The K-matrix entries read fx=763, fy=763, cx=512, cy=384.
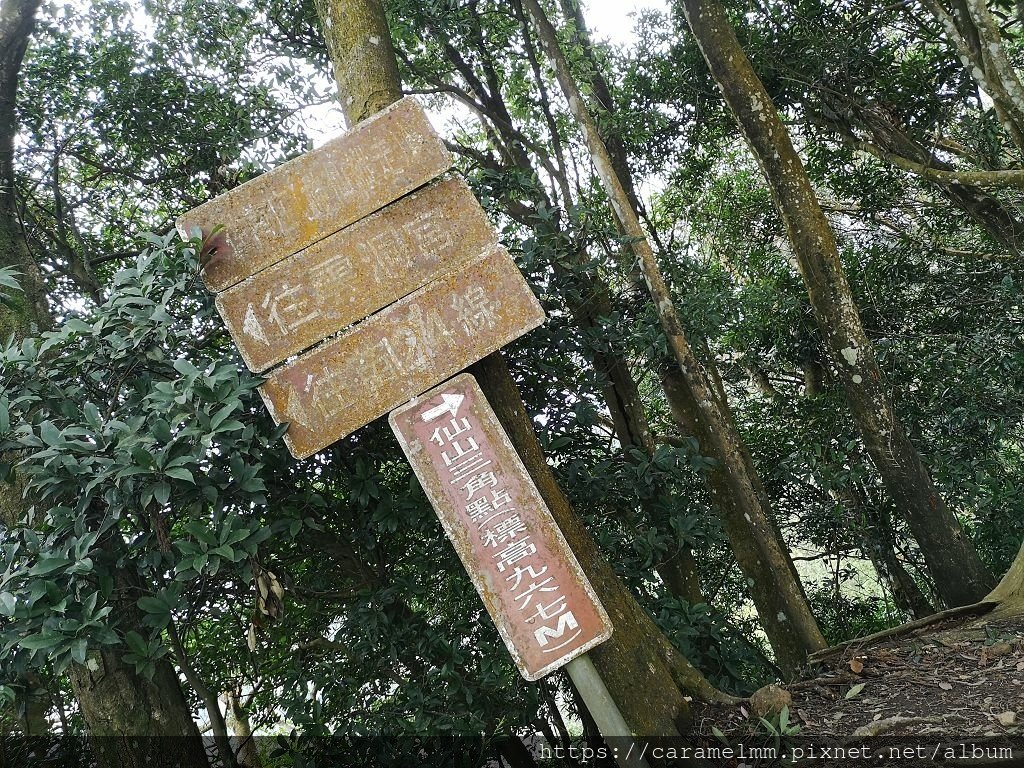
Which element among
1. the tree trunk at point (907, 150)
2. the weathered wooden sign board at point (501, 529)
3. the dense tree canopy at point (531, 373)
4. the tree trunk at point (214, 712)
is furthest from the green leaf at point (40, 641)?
the tree trunk at point (907, 150)

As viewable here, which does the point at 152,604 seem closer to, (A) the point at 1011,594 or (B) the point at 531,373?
(B) the point at 531,373

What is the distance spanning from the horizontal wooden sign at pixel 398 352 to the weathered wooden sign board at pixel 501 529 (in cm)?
10

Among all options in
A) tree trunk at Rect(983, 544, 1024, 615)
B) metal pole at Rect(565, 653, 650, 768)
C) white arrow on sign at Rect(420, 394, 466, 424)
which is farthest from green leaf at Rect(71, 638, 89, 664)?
tree trunk at Rect(983, 544, 1024, 615)

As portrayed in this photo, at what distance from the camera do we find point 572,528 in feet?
9.93

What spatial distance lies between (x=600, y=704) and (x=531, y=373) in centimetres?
200

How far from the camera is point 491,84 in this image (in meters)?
6.20

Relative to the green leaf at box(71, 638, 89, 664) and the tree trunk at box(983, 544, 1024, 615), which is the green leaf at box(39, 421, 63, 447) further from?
the tree trunk at box(983, 544, 1024, 615)

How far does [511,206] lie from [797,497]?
4066 millimetres

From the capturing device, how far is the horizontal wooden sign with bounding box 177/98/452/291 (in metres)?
2.84

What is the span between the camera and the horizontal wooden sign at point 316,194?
9.31ft

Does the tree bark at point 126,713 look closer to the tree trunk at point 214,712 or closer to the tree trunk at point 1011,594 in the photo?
the tree trunk at point 214,712

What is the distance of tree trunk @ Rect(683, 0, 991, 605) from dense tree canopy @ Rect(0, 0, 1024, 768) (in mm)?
22

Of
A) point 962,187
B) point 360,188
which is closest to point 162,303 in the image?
point 360,188

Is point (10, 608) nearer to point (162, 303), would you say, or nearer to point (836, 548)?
point (162, 303)
